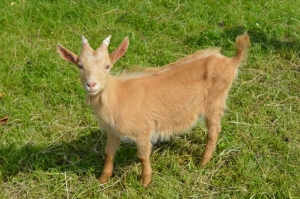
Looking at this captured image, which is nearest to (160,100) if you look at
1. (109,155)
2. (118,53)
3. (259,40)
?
(118,53)

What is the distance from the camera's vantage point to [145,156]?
391 cm

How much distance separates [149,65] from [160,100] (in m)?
1.88

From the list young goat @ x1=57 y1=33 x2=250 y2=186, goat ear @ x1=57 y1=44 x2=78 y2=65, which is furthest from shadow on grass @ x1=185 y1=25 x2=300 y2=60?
goat ear @ x1=57 y1=44 x2=78 y2=65

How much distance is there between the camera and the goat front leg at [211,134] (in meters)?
4.19

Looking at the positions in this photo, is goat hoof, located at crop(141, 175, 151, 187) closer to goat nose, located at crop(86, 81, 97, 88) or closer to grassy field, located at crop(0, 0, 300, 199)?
grassy field, located at crop(0, 0, 300, 199)

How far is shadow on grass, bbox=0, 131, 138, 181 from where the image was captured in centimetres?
424

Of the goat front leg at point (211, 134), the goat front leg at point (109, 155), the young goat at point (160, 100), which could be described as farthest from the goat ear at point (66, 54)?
the goat front leg at point (211, 134)

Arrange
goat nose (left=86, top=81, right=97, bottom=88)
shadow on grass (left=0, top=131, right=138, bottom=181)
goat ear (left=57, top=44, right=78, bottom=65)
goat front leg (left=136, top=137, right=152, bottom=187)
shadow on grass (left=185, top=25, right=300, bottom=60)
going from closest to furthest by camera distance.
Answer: goat nose (left=86, top=81, right=97, bottom=88) < goat ear (left=57, top=44, right=78, bottom=65) < goat front leg (left=136, top=137, right=152, bottom=187) < shadow on grass (left=0, top=131, right=138, bottom=181) < shadow on grass (left=185, top=25, right=300, bottom=60)

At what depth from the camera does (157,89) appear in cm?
387

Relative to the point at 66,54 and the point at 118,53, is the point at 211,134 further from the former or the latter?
the point at 66,54

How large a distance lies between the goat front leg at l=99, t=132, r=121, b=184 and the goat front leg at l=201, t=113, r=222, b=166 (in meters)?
0.98

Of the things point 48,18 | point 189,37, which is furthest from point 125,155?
point 48,18

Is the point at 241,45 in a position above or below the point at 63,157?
above

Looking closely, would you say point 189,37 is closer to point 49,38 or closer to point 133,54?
point 133,54
